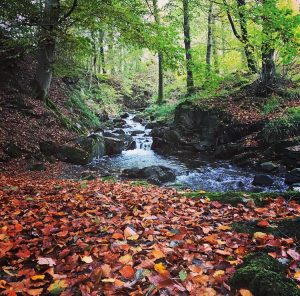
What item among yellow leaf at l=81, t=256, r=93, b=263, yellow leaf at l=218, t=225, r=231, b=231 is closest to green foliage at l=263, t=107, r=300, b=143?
yellow leaf at l=218, t=225, r=231, b=231

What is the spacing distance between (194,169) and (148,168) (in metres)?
2.07

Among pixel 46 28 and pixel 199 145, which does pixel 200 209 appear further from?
pixel 199 145

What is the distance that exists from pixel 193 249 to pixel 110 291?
107cm

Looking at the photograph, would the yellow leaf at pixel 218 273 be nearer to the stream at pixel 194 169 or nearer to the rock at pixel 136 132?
the stream at pixel 194 169

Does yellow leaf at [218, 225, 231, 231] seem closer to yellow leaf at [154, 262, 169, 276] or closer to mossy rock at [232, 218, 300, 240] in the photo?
mossy rock at [232, 218, 300, 240]

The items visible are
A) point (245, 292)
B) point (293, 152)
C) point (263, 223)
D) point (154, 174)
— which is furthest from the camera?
point (293, 152)

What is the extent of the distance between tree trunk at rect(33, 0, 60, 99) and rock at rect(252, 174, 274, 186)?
809cm

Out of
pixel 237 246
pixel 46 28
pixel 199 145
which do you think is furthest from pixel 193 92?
pixel 237 246

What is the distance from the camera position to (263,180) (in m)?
9.96

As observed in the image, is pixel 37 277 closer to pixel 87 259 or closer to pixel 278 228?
pixel 87 259

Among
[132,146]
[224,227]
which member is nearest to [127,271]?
[224,227]

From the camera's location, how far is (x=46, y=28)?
34.2ft

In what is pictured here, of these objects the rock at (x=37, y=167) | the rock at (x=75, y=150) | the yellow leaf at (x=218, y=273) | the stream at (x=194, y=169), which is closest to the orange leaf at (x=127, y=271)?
the yellow leaf at (x=218, y=273)

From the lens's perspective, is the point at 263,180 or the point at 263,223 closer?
the point at 263,223
